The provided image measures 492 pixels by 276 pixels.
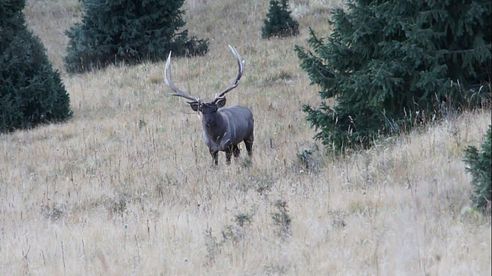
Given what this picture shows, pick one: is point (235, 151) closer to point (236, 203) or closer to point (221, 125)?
point (221, 125)

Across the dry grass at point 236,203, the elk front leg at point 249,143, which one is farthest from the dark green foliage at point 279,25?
the elk front leg at point 249,143

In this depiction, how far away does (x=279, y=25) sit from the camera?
2503 centimetres

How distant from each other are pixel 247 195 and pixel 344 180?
1.20 metres

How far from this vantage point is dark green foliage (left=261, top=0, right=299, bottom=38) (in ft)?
82.0

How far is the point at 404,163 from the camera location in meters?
8.91

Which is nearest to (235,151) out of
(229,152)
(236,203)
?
(229,152)

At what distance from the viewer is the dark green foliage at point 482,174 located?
6766 millimetres

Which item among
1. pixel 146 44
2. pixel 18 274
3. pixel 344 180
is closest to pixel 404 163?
pixel 344 180

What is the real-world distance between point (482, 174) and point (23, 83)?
14.3m

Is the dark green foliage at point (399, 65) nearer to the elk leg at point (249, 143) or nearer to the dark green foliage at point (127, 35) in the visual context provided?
the elk leg at point (249, 143)

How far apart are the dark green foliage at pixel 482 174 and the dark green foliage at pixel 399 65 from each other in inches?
114

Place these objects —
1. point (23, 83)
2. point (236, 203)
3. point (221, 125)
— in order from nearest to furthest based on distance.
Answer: point (236, 203) → point (221, 125) → point (23, 83)

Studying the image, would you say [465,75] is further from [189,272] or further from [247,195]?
[189,272]

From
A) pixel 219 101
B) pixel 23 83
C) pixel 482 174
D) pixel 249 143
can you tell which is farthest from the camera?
pixel 23 83
